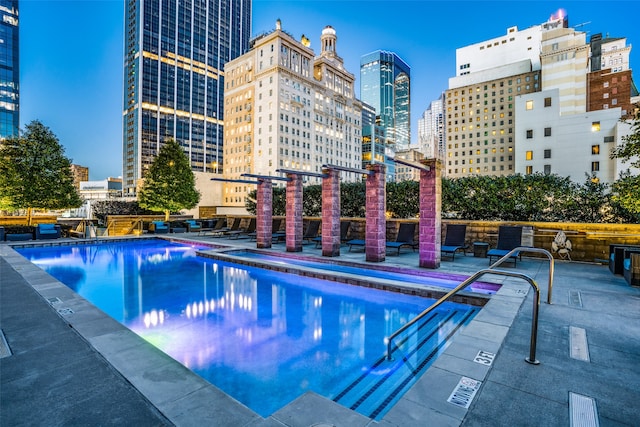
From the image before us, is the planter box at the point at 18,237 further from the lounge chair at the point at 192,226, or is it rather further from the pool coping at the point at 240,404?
the pool coping at the point at 240,404

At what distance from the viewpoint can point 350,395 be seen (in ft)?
12.3

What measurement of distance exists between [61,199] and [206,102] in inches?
4453

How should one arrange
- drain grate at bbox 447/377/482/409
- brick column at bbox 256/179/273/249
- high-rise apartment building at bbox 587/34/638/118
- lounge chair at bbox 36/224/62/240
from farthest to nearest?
1. high-rise apartment building at bbox 587/34/638/118
2. lounge chair at bbox 36/224/62/240
3. brick column at bbox 256/179/273/249
4. drain grate at bbox 447/377/482/409

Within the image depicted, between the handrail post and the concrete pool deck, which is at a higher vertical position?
the handrail post

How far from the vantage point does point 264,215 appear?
1501 centimetres

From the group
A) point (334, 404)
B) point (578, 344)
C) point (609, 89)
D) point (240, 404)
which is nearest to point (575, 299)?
point (578, 344)

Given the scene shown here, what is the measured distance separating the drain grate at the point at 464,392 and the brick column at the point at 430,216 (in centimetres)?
671

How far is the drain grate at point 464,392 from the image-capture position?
A: 9.05 feet

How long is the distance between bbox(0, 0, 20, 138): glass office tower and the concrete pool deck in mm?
91700

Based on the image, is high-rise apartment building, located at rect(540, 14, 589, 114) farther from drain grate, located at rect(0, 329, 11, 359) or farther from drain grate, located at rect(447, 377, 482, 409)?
drain grate, located at rect(0, 329, 11, 359)

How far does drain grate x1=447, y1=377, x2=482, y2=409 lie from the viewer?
2760 millimetres

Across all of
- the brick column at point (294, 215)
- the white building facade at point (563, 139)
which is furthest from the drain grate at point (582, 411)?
the white building facade at point (563, 139)

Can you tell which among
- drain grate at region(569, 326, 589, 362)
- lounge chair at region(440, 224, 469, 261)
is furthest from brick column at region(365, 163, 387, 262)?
drain grate at region(569, 326, 589, 362)

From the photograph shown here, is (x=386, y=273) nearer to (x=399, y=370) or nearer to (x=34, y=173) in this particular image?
(x=399, y=370)
